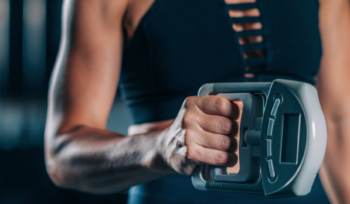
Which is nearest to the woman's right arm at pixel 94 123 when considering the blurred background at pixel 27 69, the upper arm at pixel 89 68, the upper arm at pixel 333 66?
the upper arm at pixel 89 68

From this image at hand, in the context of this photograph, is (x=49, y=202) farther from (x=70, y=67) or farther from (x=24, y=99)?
(x=70, y=67)

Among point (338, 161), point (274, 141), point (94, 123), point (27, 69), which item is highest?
point (274, 141)

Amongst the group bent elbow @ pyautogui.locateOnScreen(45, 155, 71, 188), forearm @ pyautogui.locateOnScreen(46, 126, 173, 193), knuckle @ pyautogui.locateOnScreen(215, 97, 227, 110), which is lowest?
bent elbow @ pyautogui.locateOnScreen(45, 155, 71, 188)

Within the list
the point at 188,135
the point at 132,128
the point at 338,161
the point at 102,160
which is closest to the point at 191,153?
the point at 188,135

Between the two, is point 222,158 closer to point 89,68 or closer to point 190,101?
point 190,101

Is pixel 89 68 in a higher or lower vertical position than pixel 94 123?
higher

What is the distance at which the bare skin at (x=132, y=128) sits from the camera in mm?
485

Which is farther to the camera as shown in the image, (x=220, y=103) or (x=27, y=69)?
(x=27, y=69)

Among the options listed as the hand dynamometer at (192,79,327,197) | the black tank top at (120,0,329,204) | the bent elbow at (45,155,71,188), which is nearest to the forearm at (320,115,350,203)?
the black tank top at (120,0,329,204)

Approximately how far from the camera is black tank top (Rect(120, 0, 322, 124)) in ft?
2.40

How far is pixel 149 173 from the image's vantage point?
1.96ft

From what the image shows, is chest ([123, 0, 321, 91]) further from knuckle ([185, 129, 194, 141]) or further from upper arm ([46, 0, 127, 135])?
knuckle ([185, 129, 194, 141])

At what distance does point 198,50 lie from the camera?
29.0 inches

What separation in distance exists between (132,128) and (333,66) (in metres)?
0.50
